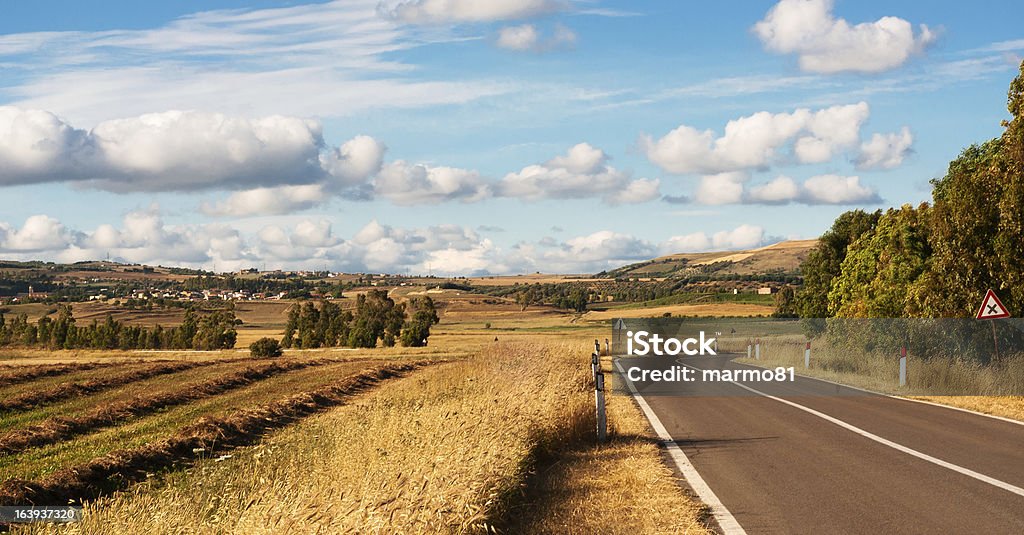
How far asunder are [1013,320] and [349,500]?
21157 millimetres

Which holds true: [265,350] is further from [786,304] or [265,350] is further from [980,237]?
[980,237]

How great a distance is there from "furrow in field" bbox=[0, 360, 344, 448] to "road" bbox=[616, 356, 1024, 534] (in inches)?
499

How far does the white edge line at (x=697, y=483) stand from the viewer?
8.64 metres

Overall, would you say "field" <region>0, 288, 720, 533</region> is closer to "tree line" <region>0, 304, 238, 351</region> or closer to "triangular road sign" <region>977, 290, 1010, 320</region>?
"triangular road sign" <region>977, 290, 1010, 320</region>

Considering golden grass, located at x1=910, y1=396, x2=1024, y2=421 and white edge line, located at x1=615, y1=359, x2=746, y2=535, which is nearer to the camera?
white edge line, located at x1=615, y1=359, x2=746, y2=535

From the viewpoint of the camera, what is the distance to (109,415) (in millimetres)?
24109

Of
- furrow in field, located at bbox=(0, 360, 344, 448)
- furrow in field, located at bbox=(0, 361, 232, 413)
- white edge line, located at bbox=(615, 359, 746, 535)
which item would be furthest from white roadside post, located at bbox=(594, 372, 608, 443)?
furrow in field, located at bbox=(0, 361, 232, 413)

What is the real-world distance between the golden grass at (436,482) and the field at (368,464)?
0.9 inches

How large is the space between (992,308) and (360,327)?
288 feet

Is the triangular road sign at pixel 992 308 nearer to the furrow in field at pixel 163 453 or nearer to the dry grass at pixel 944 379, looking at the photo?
the dry grass at pixel 944 379

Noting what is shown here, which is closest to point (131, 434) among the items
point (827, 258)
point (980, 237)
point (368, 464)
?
point (368, 464)

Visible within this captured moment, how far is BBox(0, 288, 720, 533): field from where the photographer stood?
7.14 meters

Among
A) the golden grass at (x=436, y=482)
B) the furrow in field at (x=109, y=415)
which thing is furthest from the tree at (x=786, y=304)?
the golden grass at (x=436, y=482)

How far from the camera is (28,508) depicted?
483 inches
